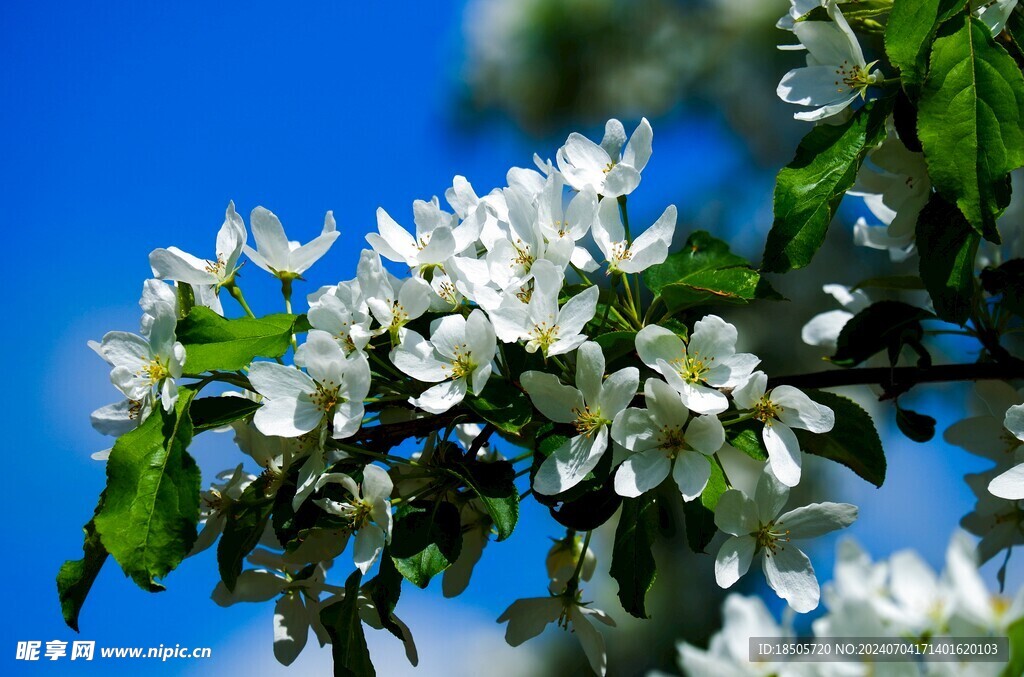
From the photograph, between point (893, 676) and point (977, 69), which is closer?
point (893, 676)

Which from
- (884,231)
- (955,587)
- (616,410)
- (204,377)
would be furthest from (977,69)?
(204,377)

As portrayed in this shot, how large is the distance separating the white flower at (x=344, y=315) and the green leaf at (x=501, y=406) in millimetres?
129

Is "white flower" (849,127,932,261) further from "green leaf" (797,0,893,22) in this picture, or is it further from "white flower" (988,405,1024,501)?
"white flower" (988,405,1024,501)

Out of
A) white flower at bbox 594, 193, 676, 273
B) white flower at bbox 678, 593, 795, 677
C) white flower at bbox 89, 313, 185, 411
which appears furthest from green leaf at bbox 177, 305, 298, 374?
white flower at bbox 678, 593, 795, 677

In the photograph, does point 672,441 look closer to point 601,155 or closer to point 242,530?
point 601,155

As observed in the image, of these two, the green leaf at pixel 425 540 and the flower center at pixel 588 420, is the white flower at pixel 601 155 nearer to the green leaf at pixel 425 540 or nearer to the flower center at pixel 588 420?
the flower center at pixel 588 420

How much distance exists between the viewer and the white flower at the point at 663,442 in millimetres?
888

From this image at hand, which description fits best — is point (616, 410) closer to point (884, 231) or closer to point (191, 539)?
point (191, 539)

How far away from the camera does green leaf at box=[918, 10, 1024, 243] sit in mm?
981

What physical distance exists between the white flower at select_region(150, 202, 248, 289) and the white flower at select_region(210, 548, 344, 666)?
1.17 feet

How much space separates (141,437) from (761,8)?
236 inches

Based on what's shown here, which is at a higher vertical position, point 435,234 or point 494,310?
point 435,234

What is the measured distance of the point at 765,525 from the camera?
954 mm

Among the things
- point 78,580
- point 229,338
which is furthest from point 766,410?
point 78,580
